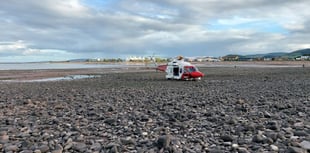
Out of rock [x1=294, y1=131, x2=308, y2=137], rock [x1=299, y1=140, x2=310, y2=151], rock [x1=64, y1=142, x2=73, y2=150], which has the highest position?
rock [x1=299, y1=140, x2=310, y2=151]

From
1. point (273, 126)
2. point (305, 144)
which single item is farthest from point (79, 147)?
point (273, 126)

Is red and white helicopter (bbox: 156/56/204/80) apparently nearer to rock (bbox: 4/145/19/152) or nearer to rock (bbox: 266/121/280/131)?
rock (bbox: 266/121/280/131)

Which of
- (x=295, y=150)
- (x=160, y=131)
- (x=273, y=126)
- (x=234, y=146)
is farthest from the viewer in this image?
(x=160, y=131)

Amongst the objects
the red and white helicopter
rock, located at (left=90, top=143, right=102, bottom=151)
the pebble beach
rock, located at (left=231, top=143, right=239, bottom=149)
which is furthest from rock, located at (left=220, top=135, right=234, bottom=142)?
the red and white helicopter

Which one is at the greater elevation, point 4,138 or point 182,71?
point 182,71

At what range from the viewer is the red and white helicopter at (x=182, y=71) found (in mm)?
29230

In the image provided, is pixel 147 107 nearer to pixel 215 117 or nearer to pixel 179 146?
pixel 215 117

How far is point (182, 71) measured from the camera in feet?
97.8

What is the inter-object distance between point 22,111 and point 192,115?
6.72m

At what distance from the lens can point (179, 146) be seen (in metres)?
6.00

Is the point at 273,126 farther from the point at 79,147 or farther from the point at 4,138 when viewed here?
the point at 4,138

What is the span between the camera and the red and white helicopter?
2923 cm

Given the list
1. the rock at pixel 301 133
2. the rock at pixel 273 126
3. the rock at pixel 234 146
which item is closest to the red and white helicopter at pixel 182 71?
the rock at pixel 273 126

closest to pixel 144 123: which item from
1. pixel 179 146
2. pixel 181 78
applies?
pixel 179 146
